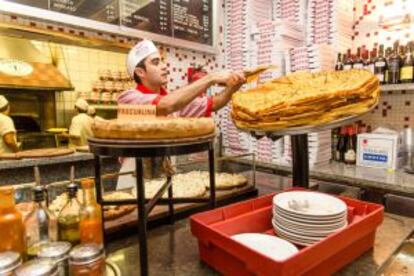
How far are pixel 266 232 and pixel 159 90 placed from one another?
1.02m

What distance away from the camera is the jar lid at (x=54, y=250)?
2.22 feet

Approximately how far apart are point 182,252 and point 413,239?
2.69 ft

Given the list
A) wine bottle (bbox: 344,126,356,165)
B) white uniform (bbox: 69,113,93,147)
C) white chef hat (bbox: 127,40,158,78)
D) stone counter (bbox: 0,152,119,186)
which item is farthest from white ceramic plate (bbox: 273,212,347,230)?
white uniform (bbox: 69,113,93,147)

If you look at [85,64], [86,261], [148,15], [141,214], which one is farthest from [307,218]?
[85,64]

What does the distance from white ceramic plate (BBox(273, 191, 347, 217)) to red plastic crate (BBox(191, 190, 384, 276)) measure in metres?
0.06

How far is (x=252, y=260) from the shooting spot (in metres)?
0.68

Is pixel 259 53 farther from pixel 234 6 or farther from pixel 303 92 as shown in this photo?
pixel 303 92

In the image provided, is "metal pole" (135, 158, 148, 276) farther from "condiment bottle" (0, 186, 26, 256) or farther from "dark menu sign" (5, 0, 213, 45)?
"dark menu sign" (5, 0, 213, 45)

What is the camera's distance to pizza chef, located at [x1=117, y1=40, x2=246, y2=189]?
1.28m

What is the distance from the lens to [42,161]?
2283 millimetres

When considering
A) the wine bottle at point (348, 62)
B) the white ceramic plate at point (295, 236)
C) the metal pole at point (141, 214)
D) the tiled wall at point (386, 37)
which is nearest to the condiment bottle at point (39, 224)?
the metal pole at point (141, 214)

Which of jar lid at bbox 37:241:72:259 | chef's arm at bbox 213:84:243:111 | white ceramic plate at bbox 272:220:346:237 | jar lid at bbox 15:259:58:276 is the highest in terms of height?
chef's arm at bbox 213:84:243:111

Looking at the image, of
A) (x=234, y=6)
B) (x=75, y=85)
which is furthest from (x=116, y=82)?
(x=234, y=6)

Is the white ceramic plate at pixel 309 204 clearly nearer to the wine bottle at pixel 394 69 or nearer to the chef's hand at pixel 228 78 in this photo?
the chef's hand at pixel 228 78
